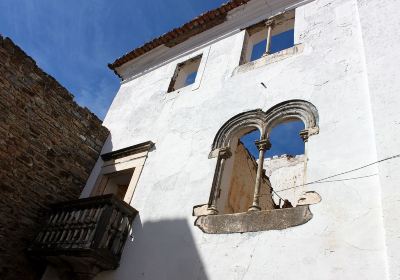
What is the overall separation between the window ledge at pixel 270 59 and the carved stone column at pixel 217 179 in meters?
1.99

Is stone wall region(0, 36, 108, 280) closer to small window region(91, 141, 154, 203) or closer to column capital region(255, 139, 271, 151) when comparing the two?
small window region(91, 141, 154, 203)

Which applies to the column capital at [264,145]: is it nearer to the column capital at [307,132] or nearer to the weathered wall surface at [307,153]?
the column capital at [307,132]

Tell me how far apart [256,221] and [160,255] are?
1.56 m

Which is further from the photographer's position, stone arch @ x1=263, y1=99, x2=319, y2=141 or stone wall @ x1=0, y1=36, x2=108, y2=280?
stone wall @ x1=0, y1=36, x2=108, y2=280

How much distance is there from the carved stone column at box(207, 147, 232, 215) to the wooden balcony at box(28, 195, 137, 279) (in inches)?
57.6

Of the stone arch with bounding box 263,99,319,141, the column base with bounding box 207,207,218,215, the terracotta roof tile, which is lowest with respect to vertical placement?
the column base with bounding box 207,207,218,215

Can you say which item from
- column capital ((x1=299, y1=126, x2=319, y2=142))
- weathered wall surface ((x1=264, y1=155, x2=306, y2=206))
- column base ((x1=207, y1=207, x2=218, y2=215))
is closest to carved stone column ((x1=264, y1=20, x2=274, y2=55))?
column capital ((x1=299, y1=126, x2=319, y2=142))

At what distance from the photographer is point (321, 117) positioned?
5102 millimetres

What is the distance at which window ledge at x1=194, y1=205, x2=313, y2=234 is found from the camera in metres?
4.32

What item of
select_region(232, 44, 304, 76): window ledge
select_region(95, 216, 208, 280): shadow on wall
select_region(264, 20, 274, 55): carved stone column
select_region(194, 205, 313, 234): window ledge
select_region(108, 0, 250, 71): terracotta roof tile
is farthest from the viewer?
select_region(108, 0, 250, 71): terracotta roof tile

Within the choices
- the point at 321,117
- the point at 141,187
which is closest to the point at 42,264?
the point at 141,187

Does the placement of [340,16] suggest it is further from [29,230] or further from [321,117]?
[29,230]

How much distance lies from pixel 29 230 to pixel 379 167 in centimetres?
563

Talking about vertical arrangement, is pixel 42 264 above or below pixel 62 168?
below
